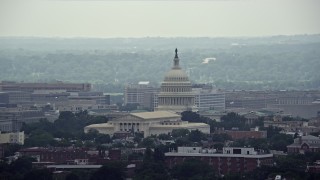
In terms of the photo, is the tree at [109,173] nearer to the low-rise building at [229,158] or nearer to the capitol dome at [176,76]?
the low-rise building at [229,158]

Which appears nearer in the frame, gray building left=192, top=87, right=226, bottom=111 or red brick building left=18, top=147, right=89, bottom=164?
red brick building left=18, top=147, right=89, bottom=164

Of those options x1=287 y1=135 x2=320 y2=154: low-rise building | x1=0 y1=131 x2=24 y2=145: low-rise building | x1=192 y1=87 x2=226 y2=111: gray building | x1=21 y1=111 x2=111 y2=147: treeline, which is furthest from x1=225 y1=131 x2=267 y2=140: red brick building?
x1=192 y1=87 x2=226 y2=111: gray building

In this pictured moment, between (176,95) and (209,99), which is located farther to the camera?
(209,99)

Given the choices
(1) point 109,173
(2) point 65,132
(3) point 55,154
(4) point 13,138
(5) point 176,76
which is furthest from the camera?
(5) point 176,76

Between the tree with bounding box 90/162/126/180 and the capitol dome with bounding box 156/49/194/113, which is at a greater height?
the capitol dome with bounding box 156/49/194/113

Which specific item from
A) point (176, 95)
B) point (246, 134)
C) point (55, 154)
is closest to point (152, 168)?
point (55, 154)

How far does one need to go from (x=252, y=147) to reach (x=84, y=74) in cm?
11362

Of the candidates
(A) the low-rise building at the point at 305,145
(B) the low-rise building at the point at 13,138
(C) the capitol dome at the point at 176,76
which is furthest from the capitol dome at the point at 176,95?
(A) the low-rise building at the point at 305,145

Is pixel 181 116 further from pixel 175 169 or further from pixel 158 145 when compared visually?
pixel 175 169

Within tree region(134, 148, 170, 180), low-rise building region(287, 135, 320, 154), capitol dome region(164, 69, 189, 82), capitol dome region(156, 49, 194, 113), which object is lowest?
tree region(134, 148, 170, 180)

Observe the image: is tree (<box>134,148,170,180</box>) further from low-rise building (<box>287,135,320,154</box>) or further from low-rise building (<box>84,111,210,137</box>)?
low-rise building (<box>84,111,210,137</box>)

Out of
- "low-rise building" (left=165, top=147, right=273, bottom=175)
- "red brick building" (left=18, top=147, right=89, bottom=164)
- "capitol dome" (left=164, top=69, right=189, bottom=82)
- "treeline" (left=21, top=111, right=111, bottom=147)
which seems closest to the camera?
"low-rise building" (left=165, top=147, right=273, bottom=175)

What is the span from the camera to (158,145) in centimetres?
8794

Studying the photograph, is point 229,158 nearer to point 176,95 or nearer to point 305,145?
point 305,145
